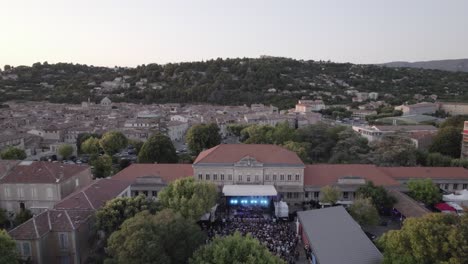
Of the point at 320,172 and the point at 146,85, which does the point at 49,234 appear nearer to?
the point at 320,172

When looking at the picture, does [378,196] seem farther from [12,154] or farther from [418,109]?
[418,109]

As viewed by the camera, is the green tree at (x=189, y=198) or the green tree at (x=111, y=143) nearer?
the green tree at (x=189, y=198)

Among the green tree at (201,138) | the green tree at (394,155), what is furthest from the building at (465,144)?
the green tree at (201,138)

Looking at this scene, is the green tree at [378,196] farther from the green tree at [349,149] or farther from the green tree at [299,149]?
the green tree at [349,149]

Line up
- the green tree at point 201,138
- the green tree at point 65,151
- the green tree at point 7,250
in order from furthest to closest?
1. the green tree at point 201,138
2. the green tree at point 65,151
3. the green tree at point 7,250

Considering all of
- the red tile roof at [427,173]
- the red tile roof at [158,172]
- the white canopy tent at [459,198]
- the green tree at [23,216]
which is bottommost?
the white canopy tent at [459,198]

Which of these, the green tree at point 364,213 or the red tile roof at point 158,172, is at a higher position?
the red tile roof at point 158,172

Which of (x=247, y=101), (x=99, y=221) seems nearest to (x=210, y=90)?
(x=247, y=101)
